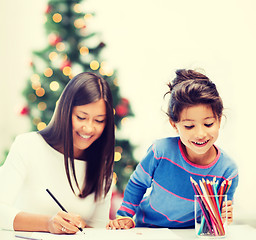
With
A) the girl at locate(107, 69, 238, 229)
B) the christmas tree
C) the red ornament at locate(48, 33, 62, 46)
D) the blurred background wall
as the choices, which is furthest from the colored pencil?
the red ornament at locate(48, 33, 62, 46)

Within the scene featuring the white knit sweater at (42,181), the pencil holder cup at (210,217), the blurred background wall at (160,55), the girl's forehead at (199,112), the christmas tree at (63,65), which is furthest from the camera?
the blurred background wall at (160,55)

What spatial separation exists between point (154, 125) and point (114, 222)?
0.96 meters

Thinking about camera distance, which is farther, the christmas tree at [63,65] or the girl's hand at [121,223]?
the christmas tree at [63,65]

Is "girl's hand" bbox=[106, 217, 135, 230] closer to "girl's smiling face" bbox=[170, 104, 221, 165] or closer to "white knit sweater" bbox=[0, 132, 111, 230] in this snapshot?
"white knit sweater" bbox=[0, 132, 111, 230]

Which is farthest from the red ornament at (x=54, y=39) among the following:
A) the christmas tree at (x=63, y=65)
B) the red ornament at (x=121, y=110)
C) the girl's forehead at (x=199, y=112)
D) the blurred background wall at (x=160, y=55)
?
the girl's forehead at (x=199, y=112)

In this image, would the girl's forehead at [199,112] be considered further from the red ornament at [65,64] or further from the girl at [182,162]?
the red ornament at [65,64]

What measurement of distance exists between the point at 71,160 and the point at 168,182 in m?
0.31

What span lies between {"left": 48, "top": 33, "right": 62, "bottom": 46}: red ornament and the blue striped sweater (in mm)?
741

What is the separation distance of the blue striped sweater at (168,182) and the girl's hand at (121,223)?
0.03 metres

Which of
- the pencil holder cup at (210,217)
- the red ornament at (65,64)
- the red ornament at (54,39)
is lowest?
the pencil holder cup at (210,217)

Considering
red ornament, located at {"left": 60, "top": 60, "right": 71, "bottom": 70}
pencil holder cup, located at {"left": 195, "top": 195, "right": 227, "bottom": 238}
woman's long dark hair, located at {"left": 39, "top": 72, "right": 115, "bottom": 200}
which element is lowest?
pencil holder cup, located at {"left": 195, "top": 195, "right": 227, "bottom": 238}

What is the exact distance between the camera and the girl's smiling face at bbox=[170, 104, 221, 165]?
112 centimetres

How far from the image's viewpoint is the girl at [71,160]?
121 cm

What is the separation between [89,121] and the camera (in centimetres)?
121
